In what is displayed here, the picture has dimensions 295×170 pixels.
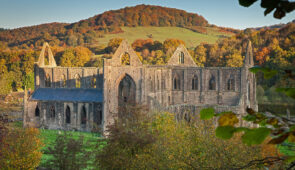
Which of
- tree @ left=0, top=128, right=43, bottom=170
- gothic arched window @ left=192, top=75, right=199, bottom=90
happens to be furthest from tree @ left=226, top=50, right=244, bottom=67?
tree @ left=0, top=128, right=43, bottom=170

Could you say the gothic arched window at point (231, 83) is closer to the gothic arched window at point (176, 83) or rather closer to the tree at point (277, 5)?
the gothic arched window at point (176, 83)

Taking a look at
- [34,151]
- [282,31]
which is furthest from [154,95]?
[282,31]

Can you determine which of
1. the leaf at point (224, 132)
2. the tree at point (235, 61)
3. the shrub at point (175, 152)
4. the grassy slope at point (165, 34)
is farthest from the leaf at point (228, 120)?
the grassy slope at point (165, 34)

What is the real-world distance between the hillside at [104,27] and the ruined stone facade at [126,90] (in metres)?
57.4

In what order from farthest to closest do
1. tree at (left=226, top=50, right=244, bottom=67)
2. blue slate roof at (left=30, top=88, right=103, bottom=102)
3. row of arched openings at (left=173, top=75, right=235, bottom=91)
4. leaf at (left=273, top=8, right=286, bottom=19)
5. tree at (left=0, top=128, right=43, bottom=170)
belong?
tree at (left=226, top=50, right=244, bottom=67), row of arched openings at (left=173, top=75, right=235, bottom=91), blue slate roof at (left=30, top=88, right=103, bottom=102), tree at (left=0, top=128, right=43, bottom=170), leaf at (left=273, top=8, right=286, bottom=19)

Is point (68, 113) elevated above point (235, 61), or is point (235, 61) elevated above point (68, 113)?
point (235, 61)

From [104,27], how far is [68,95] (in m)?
73.7

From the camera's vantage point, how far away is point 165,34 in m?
102

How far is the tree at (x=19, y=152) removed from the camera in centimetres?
1744

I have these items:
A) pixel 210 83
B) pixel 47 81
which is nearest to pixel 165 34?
pixel 47 81

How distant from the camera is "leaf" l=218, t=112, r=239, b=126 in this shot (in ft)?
7.65

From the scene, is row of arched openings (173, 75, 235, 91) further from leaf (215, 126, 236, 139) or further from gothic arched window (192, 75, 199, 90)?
leaf (215, 126, 236, 139)

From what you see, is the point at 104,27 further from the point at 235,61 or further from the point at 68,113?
the point at 68,113

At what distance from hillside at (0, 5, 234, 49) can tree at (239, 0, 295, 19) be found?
98.6 m
